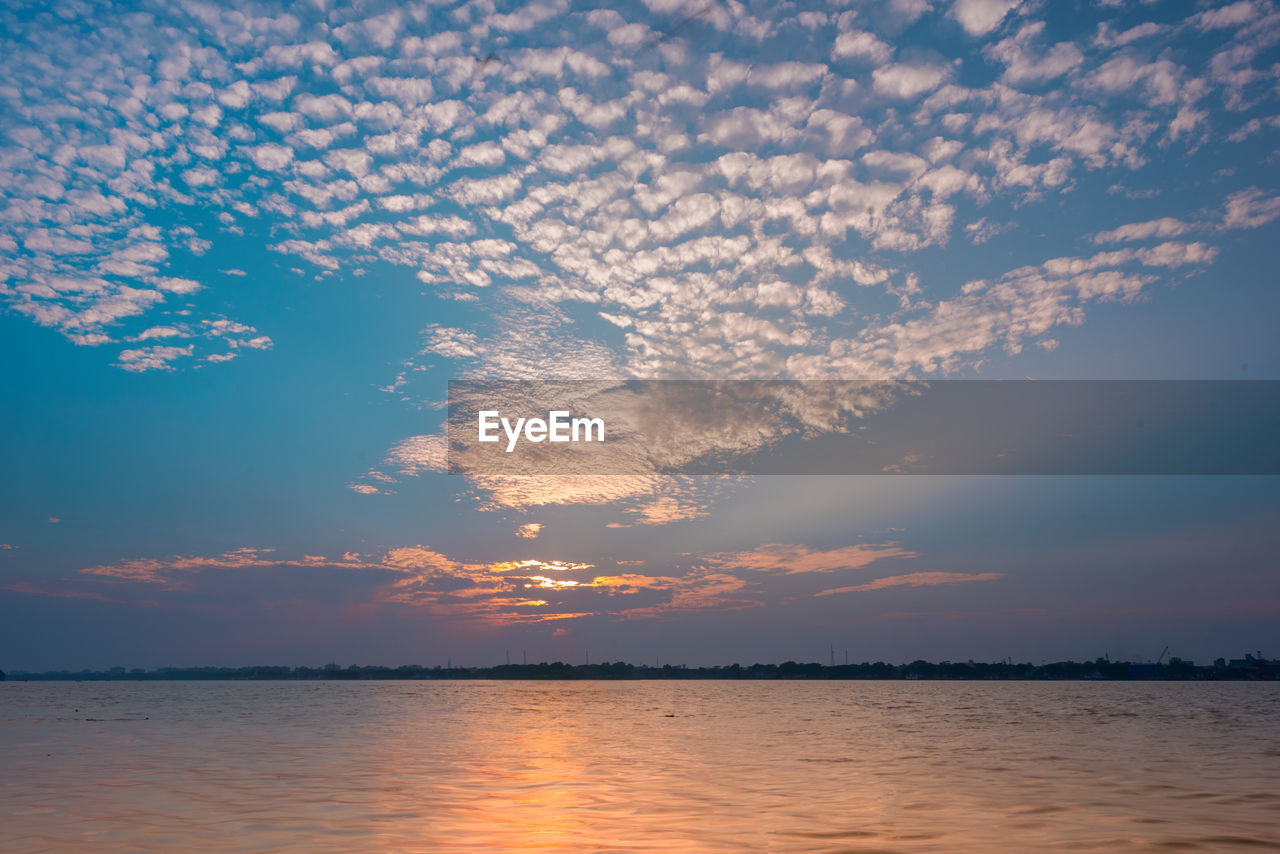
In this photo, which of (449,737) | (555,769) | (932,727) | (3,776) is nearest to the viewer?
(3,776)

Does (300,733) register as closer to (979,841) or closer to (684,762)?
(684,762)

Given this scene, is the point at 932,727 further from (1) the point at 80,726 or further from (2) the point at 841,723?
(1) the point at 80,726

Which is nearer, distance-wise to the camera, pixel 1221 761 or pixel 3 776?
pixel 3 776

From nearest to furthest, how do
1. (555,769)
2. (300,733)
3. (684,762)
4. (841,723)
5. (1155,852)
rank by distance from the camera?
(1155,852) → (555,769) → (684,762) → (300,733) → (841,723)

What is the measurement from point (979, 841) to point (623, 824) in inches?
340

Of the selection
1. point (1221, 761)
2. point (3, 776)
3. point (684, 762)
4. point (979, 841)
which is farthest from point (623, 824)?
point (1221, 761)

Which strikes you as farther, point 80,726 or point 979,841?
point 80,726

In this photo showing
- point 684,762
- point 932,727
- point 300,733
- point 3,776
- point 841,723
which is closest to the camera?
point 3,776

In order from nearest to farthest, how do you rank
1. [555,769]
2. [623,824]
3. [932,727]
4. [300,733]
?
[623,824] → [555,769] → [300,733] → [932,727]

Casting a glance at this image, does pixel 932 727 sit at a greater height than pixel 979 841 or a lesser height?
lesser

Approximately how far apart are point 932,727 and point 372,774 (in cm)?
4604

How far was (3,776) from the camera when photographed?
30.0m

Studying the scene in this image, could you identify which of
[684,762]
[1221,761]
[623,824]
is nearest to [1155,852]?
[623,824]

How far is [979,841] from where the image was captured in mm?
18203
